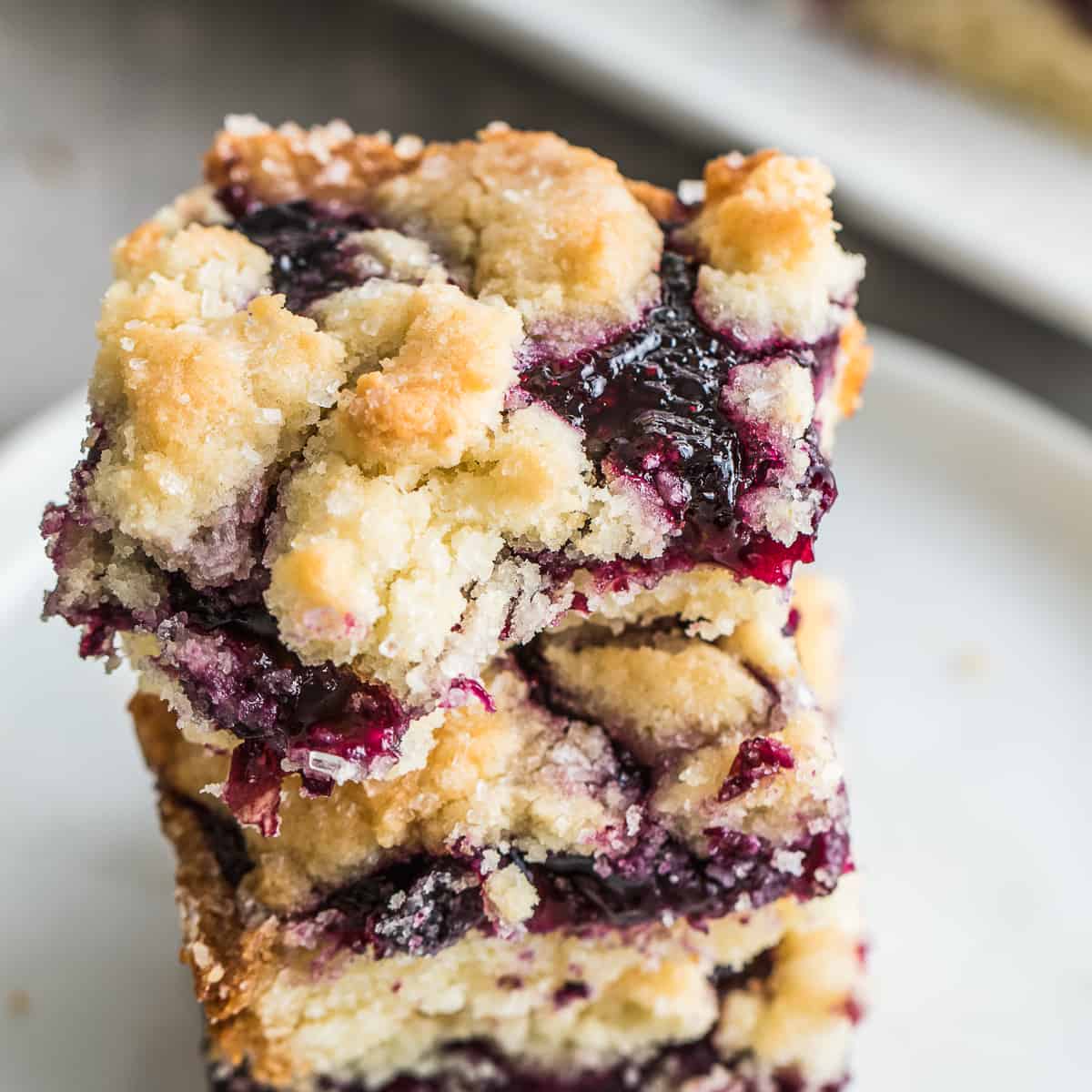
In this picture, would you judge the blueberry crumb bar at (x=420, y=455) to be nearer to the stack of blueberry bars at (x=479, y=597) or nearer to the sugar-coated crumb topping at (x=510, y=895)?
the stack of blueberry bars at (x=479, y=597)

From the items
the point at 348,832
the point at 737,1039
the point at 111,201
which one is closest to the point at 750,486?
the point at 348,832

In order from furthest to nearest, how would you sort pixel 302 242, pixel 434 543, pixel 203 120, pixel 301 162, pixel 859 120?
pixel 203 120 < pixel 859 120 < pixel 301 162 < pixel 302 242 < pixel 434 543

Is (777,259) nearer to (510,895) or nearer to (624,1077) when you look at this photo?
(510,895)

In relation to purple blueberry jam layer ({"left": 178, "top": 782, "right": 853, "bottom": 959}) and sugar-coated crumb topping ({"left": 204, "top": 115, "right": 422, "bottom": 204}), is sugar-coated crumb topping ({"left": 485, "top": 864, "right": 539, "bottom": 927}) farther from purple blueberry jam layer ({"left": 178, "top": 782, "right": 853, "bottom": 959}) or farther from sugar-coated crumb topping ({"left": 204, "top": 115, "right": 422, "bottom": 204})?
sugar-coated crumb topping ({"left": 204, "top": 115, "right": 422, "bottom": 204})

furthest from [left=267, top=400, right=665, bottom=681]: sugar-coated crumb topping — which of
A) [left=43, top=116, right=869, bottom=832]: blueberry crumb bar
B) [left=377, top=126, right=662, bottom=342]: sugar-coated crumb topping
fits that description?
[left=377, top=126, right=662, bottom=342]: sugar-coated crumb topping

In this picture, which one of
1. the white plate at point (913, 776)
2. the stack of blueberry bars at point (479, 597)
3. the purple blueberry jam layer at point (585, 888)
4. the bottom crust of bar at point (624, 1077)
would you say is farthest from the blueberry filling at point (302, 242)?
the bottom crust of bar at point (624, 1077)

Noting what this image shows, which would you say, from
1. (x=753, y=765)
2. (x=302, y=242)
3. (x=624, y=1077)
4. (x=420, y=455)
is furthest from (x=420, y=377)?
(x=624, y=1077)
